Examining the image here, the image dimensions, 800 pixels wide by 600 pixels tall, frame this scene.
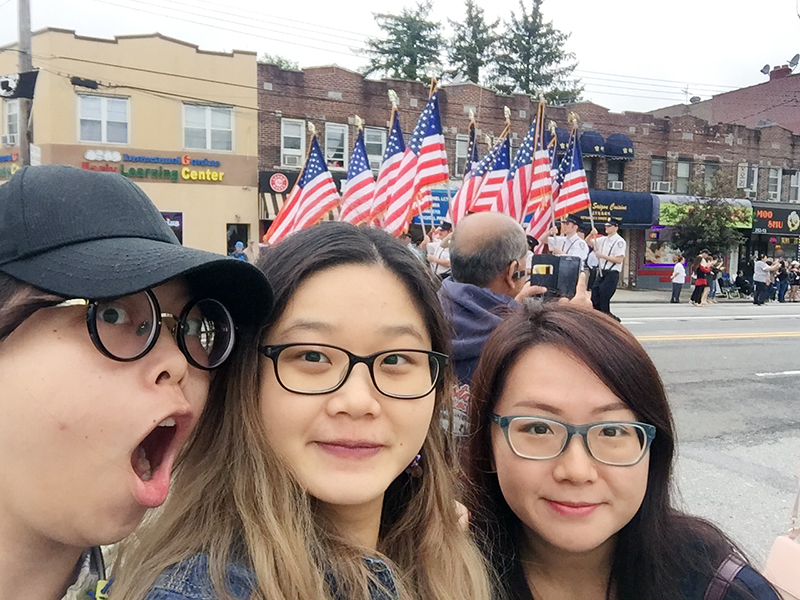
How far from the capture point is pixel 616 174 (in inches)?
1129

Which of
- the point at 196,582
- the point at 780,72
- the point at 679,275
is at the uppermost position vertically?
the point at 780,72

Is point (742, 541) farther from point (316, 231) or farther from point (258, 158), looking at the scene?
point (258, 158)

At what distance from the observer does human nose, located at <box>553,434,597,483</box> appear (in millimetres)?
1575

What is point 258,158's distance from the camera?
21766 mm

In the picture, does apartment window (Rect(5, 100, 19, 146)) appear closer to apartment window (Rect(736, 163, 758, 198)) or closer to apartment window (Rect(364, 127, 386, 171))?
apartment window (Rect(364, 127, 386, 171))

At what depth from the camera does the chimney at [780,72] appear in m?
37.5

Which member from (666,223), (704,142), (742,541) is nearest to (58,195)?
(742,541)

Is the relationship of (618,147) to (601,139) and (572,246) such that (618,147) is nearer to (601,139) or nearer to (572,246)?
(601,139)

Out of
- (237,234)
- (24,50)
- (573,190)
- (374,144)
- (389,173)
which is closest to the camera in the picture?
(389,173)

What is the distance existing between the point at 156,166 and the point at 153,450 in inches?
839

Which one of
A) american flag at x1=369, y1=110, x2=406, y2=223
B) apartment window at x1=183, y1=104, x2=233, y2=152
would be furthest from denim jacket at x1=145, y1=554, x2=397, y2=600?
apartment window at x1=183, y1=104, x2=233, y2=152

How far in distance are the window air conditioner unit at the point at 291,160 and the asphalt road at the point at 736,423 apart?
45.3ft

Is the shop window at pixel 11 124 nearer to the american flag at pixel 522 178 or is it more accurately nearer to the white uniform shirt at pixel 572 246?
the american flag at pixel 522 178

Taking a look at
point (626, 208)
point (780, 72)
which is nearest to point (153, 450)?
point (626, 208)
